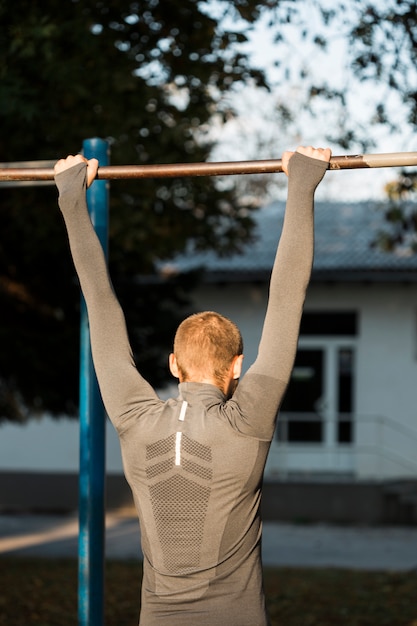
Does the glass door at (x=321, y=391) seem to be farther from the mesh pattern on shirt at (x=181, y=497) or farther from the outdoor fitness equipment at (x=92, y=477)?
the mesh pattern on shirt at (x=181, y=497)

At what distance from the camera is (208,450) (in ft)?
8.61

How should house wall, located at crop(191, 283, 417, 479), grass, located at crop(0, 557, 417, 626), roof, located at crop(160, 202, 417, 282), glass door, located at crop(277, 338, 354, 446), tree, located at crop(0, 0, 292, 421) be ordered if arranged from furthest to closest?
glass door, located at crop(277, 338, 354, 446) → roof, located at crop(160, 202, 417, 282) → house wall, located at crop(191, 283, 417, 479) → grass, located at crop(0, 557, 417, 626) → tree, located at crop(0, 0, 292, 421)

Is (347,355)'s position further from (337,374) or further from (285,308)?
(285,308)

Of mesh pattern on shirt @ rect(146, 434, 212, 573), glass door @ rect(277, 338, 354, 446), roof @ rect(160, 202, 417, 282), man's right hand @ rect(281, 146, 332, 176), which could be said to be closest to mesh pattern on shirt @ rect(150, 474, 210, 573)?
mesh pattern on shirt @ rect(146, 434, 212, 573)

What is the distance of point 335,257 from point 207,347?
1703cm

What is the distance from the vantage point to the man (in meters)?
2.62

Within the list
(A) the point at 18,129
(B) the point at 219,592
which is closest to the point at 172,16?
(A) the point at 18,129

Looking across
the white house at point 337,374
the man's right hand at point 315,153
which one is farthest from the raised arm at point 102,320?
the white house at point 337,374

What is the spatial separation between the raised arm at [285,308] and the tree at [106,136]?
15.3 feet

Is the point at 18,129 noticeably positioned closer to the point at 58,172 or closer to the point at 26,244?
the point at 26,244

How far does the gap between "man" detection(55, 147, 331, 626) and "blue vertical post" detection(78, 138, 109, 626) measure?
249cm

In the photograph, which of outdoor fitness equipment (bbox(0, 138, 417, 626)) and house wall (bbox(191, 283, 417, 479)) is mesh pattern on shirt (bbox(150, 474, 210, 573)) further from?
house wall (bbox(191, 283, 417, 479))

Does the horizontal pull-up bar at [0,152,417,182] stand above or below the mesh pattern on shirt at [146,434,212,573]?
above

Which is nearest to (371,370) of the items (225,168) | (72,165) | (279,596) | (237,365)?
(279,596)
